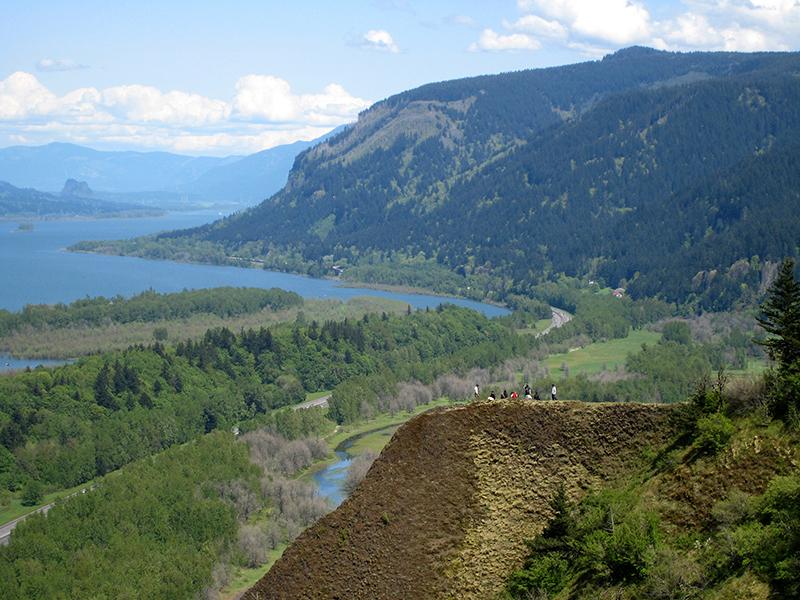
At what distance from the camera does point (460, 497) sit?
137ft

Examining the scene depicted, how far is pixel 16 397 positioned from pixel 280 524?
57409mm

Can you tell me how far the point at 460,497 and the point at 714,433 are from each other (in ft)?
30.2

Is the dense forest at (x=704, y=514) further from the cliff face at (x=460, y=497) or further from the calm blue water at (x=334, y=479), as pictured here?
the calm blue water at (x=334, y=479)

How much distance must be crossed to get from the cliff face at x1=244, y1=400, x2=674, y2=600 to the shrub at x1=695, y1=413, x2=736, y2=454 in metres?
2.68

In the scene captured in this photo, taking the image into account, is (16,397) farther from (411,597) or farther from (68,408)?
(411,597)

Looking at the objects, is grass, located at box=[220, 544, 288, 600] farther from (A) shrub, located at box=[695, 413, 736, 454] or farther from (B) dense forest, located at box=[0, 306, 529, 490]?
(A) shrub, located at box=[695, 413, 736, 454]

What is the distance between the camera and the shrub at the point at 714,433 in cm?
3909

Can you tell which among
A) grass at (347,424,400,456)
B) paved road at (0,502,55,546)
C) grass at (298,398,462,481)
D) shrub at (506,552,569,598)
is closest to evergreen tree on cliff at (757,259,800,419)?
shrub at (506,552,569,598)

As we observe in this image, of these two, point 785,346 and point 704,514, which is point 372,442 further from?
point 704,514

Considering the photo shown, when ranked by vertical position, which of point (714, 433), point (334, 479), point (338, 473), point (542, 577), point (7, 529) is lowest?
point (338, 473)

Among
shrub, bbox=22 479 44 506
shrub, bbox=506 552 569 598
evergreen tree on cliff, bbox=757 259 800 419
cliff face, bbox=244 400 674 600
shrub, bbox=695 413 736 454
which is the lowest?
shrub, bbox=22 479 44 506

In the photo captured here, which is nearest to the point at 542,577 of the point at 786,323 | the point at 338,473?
the point at 786,323

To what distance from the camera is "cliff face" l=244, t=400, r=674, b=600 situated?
134ft

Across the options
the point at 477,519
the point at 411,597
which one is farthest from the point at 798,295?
the point at 411,597
